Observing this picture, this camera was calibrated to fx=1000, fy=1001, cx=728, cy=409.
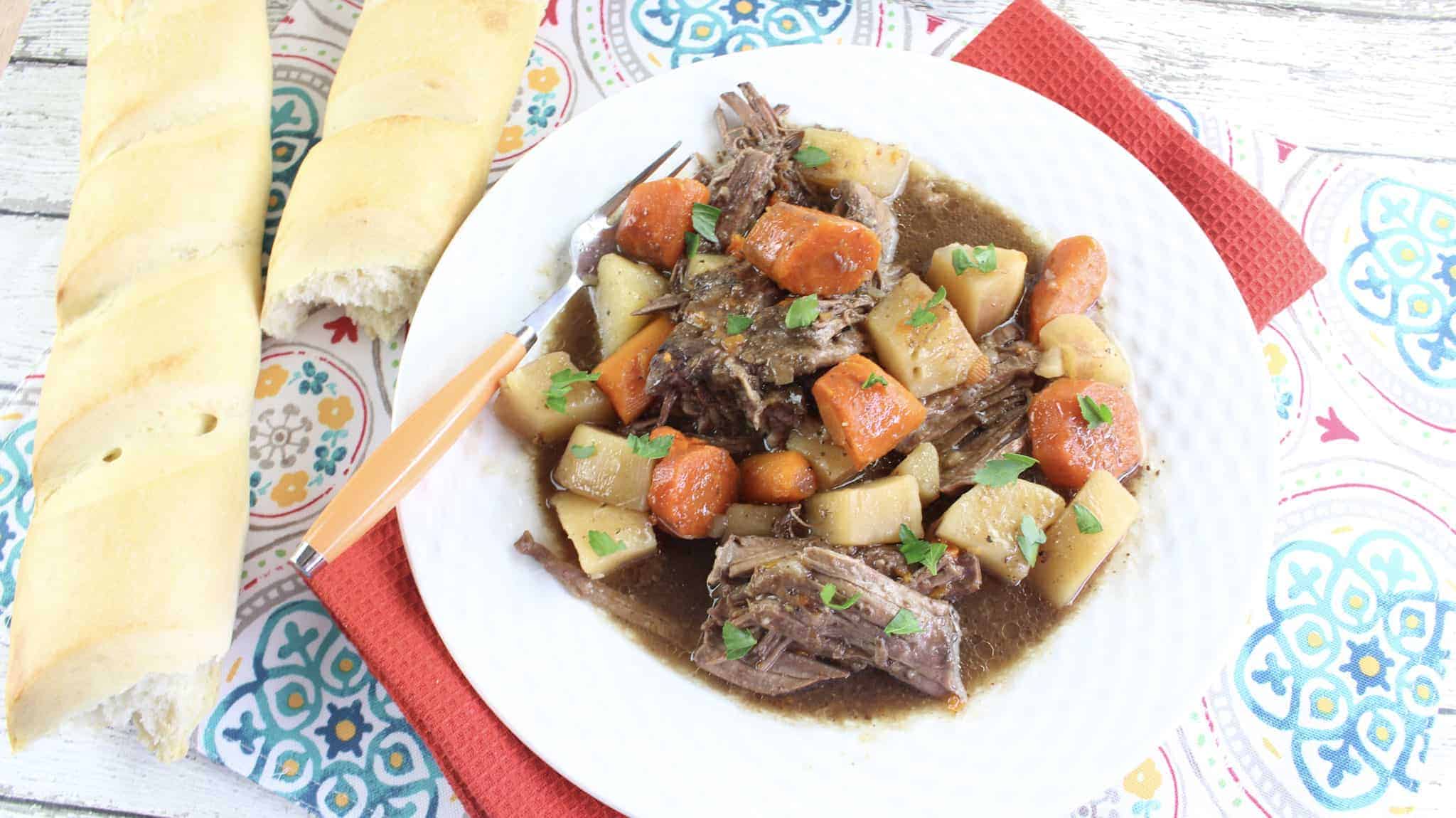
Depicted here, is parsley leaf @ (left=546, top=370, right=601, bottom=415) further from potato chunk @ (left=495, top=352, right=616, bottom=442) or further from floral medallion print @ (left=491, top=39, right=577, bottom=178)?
floral medallion print @ (left=491, top=39, right=577, bottom=178)

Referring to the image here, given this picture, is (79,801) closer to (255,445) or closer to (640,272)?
(255,445)

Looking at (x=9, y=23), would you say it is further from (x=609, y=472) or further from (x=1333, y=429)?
(x=1333, y=429)

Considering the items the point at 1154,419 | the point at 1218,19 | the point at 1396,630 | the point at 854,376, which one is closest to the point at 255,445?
the point at 854,376

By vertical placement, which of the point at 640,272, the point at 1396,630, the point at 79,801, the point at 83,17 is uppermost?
the point at 83,17

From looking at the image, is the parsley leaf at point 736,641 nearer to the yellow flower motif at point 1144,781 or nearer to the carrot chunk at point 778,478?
the carrot chunk at point 778,478

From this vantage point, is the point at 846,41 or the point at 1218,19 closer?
the point at 846,41

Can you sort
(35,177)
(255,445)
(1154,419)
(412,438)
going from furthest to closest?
1. (35,177)
2. (255,445)
3. (1154,419)
4. (412,438)

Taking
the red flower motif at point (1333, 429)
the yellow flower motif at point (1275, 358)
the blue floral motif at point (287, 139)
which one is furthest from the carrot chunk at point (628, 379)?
the red flower motif at point (1333, 429)
